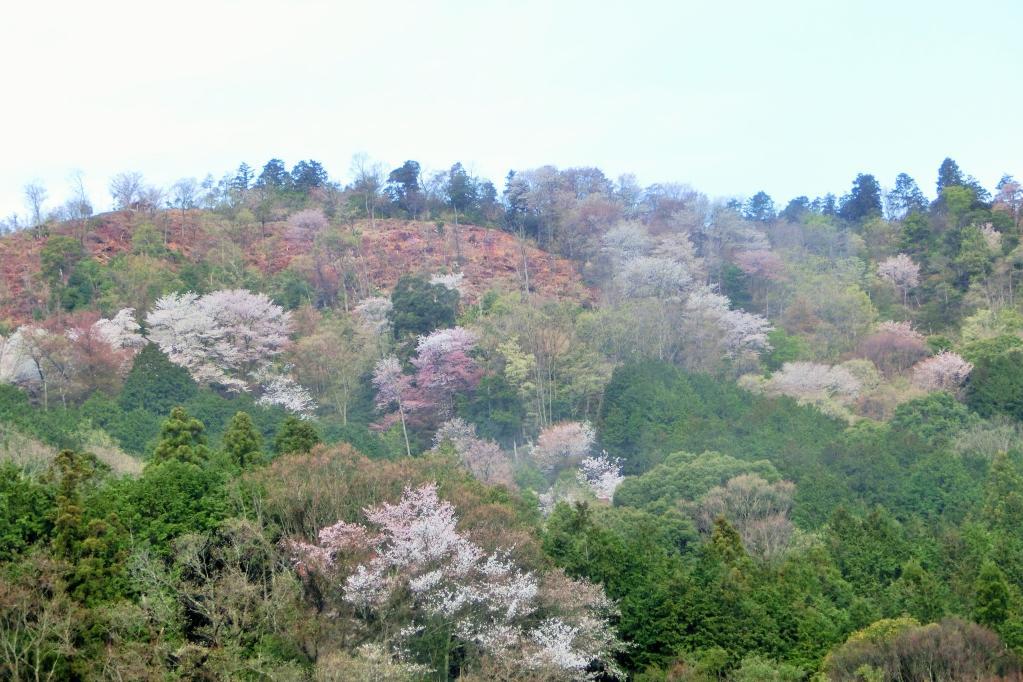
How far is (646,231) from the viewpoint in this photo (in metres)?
70.1

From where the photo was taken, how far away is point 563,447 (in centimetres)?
4703

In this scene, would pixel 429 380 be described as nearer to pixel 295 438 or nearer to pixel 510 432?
pixel 510 432

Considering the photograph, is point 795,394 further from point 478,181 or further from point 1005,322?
point 478,181

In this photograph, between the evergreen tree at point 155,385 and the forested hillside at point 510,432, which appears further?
the evergreen tree at point 155,385

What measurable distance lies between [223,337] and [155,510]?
25.7 metres

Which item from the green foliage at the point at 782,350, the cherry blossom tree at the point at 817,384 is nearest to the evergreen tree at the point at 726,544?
the cherry blossom tree at the point at 817,384

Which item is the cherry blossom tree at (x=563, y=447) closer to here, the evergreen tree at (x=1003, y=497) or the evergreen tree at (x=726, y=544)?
the evergreen tree at (x=726, y=544)

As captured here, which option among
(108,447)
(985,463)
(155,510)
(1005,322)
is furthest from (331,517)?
(1005,322)

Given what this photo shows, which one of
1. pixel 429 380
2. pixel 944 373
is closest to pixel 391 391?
pixel 429 380

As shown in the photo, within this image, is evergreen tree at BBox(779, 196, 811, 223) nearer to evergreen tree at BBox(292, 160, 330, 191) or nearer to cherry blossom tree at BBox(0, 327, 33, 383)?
evergreen tree at BBox(292, 160, 330, 191)

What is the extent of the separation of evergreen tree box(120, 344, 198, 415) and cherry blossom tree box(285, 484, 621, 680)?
2026 centimetres

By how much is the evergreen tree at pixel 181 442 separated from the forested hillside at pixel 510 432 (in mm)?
98

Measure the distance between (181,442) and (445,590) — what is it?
36.0 ft

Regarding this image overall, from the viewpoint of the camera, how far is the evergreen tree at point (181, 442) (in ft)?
106
